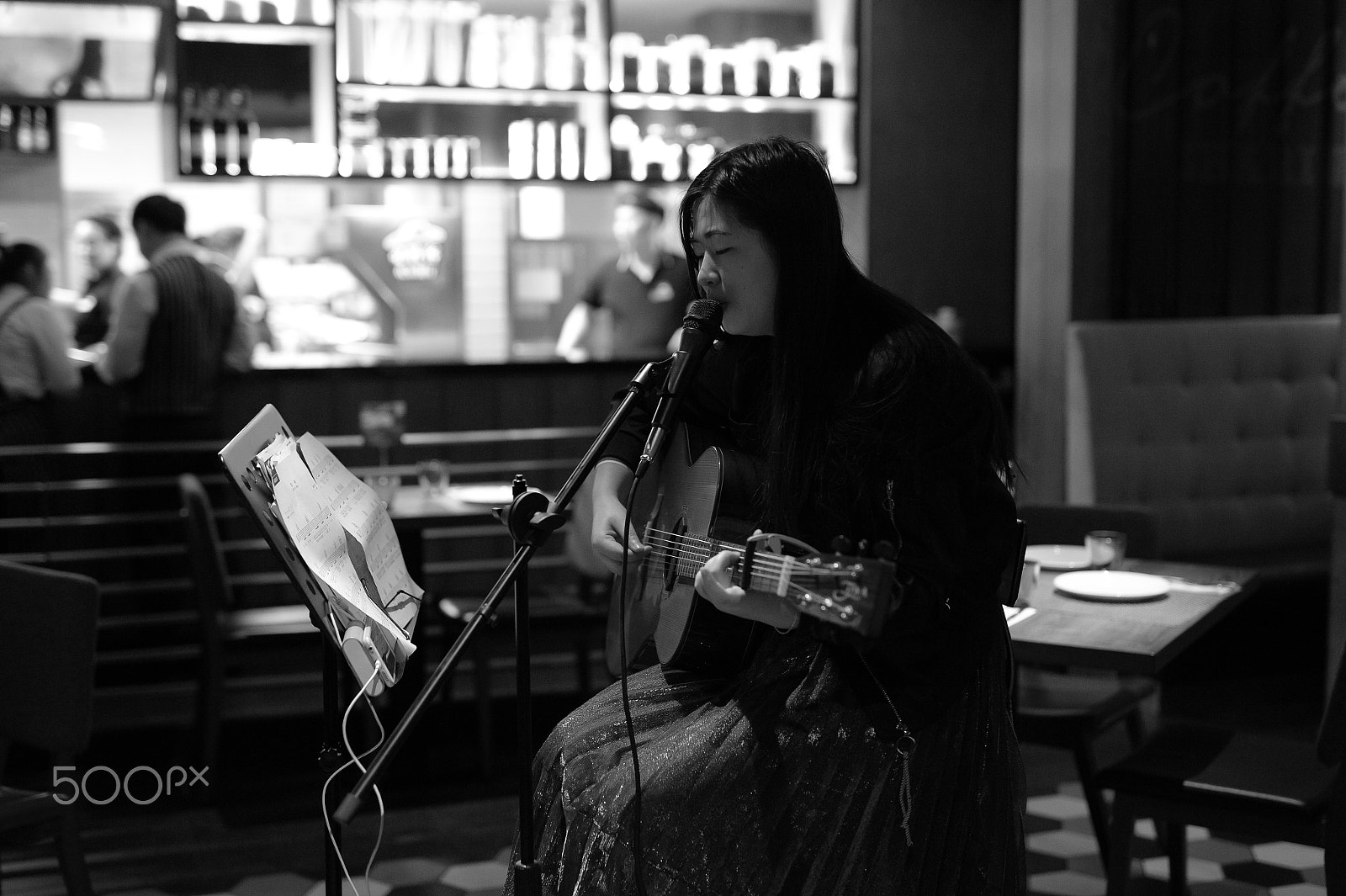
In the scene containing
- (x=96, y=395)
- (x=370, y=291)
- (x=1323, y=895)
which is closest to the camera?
(x=1323, y=895)

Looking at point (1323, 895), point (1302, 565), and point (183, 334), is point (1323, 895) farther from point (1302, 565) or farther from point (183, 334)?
point (183, 334)

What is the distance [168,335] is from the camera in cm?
499

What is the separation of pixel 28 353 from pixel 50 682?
8.88 ft

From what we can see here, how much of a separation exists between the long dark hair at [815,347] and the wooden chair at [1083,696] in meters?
1.04

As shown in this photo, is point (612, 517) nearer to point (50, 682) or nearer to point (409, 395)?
point (50, 682)

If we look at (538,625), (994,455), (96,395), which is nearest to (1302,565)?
(538,625)

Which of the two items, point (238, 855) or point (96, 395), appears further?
point (96, 395)

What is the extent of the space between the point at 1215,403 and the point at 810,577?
372cm

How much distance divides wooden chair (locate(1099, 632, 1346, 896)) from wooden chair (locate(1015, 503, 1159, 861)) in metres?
0.10

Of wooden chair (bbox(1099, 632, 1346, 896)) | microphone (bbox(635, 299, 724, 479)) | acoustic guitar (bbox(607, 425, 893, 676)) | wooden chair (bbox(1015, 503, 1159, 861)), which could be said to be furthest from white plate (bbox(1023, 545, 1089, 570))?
microphone (bbox(635, 299, 724, 479))

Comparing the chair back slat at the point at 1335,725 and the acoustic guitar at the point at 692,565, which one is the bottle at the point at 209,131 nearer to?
the acoustic guitar at the point at 692,565

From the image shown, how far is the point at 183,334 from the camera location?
16.4 feet

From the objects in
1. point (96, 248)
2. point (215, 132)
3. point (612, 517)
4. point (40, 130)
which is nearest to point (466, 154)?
point (215, 132)

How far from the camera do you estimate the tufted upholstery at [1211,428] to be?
4758 millimetres
